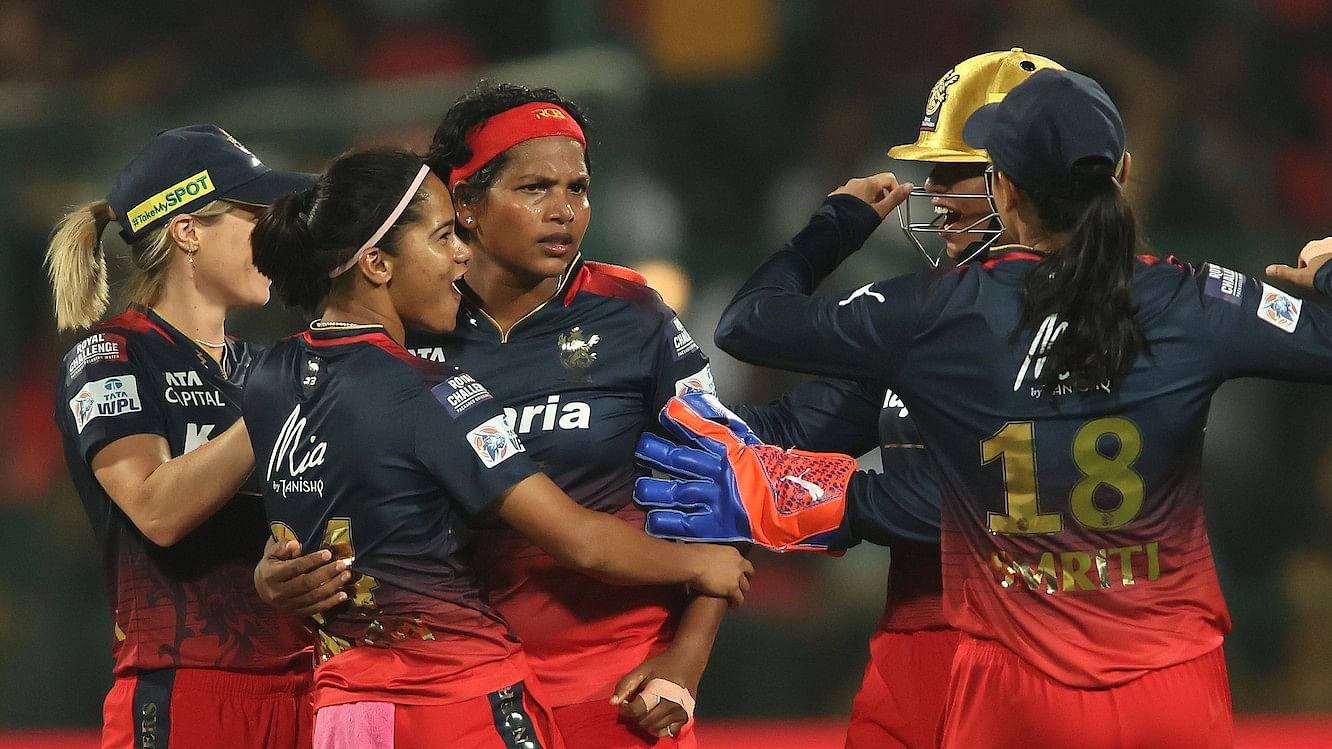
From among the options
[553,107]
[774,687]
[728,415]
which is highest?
[553,107]

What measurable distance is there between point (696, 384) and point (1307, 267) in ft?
3.27

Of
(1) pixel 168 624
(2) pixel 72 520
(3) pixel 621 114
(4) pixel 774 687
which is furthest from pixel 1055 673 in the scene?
(2) pixel 72 520

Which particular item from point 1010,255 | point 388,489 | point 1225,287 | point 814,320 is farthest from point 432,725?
point 1225,287

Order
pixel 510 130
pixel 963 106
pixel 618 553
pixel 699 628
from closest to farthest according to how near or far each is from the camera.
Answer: pixel 618 553 → pixel 699 628 → pixel 510 130 → pixel 963 106

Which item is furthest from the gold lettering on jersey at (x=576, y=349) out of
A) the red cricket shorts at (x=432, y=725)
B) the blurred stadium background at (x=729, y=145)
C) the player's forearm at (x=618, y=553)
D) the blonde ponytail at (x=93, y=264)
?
the blurred stadium background at (x=729, y=145)

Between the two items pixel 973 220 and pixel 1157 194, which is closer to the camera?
pixel 973 220

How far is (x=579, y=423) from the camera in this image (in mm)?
2582

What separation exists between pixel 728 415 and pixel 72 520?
4255mm

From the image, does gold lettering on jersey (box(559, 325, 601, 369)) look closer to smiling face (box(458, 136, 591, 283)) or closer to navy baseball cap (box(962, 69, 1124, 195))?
smiling face (box(458, 136, 591, 283))

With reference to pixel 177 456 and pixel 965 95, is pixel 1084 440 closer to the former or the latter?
pixel 965 95

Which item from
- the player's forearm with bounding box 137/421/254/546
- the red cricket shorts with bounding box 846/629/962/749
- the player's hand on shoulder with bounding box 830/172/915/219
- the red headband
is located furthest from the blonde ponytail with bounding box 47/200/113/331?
the red cricket shorts with bounding box 846/629/962/749

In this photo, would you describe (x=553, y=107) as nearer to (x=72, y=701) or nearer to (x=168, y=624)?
(x=168, y=624)

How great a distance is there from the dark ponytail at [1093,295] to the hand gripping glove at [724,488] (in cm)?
59

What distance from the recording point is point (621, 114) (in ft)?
20.3
